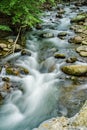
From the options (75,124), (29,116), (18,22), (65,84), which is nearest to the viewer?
(75,124)

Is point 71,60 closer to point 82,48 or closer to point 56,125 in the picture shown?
point 82,48

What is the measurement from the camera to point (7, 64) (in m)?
7.71

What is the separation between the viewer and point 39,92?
6793 mm

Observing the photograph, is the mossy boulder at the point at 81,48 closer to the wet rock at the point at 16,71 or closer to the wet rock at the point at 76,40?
the wet rock at the point at 76,40

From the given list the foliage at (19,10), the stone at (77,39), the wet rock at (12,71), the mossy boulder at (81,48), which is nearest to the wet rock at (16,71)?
the wet rock at (12,71)

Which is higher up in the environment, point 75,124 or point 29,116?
point 75,124

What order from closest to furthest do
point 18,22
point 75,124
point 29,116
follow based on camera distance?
point 75,124, point 29,116, point 18,22

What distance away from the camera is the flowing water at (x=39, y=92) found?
5.71 m

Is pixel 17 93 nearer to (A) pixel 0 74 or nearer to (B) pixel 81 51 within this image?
(A) pixel 0 74

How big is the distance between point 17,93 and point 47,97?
794 mm

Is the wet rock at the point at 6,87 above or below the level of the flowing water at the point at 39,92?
above

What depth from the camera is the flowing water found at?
571 centimetres

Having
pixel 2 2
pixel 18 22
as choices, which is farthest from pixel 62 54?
pixel 2 2

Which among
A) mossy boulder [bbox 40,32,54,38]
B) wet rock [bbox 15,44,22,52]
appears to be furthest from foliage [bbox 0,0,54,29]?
mossy boulder [bbox 40,32,54,38]
